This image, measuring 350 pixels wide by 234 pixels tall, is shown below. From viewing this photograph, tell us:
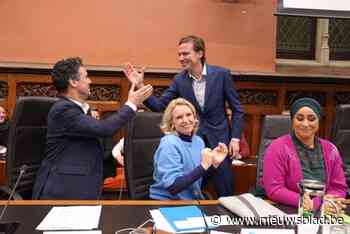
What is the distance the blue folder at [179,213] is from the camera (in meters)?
1.63

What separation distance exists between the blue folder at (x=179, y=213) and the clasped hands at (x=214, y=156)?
0.30 meters

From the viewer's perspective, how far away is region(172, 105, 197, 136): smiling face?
2.29 meters

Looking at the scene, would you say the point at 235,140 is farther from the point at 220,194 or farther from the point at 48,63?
the point at 48,63

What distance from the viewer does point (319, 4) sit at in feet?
11.9

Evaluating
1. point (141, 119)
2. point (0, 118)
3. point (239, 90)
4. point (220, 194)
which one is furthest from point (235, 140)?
point (0, 118)

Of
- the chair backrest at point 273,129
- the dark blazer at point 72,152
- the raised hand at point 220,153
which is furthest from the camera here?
the chair backrest at point 273,129

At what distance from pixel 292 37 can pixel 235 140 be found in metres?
1.87

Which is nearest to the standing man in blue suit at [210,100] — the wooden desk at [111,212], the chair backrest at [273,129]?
the chair backrest at [273,129]

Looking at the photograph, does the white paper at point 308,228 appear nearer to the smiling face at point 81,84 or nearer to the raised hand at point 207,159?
the raised hand at point 207,159

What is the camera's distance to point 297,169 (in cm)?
212

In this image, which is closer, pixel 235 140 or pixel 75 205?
pixel 75 205

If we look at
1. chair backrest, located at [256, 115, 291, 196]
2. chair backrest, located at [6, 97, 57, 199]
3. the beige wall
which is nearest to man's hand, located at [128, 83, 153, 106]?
chair backrest, located at [6, 97, 57, 199]

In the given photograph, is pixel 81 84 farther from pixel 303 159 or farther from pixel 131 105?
pixel 303 159

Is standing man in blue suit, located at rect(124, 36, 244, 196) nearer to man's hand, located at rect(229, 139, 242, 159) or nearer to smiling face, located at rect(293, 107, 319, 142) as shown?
man's hand, located at rect(229, 139, 242, 159)
